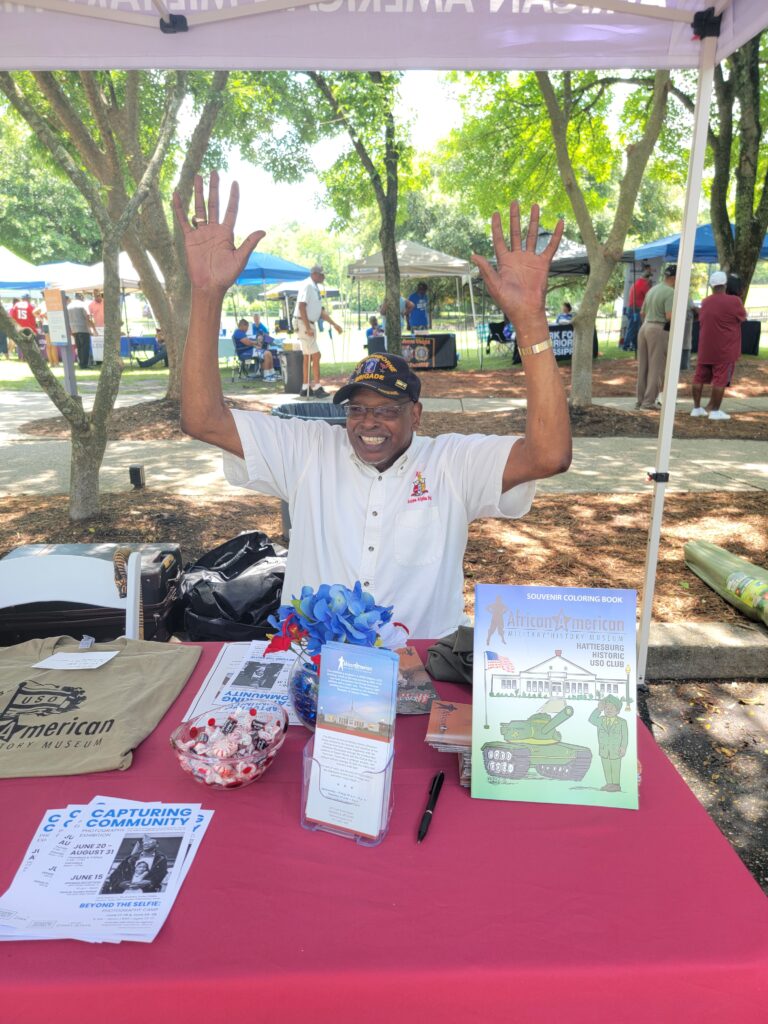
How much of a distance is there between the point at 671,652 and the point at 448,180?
1977 centimetres

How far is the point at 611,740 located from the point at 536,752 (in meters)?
0.15

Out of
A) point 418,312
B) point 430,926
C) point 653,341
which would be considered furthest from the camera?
point 418,312

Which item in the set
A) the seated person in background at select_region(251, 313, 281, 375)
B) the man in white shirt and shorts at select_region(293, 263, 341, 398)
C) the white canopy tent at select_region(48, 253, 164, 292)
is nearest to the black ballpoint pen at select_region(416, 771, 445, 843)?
the man in white shirt and shorts at select_region(293, 263, 341, 398)

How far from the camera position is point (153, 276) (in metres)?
10.3

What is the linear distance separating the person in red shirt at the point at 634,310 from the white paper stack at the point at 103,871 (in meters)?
18.2

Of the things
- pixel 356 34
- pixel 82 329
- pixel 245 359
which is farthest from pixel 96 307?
pixel 356 34

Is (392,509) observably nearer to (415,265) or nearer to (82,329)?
(415,265)

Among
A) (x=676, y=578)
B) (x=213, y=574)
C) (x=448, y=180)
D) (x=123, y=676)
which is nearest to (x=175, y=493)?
(x=213, y=574)

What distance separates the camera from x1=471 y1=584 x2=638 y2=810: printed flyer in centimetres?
147

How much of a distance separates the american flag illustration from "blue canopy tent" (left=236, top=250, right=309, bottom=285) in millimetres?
19575

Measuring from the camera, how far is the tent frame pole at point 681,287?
114 inches

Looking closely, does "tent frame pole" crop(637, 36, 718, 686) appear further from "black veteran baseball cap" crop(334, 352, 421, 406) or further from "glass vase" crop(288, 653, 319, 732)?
"glass vase" crop(288, 653, 319, 732)

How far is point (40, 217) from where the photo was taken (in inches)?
1463

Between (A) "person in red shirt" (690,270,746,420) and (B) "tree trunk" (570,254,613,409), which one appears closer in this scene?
(B) "tree trunk" (570,254,613,409)
